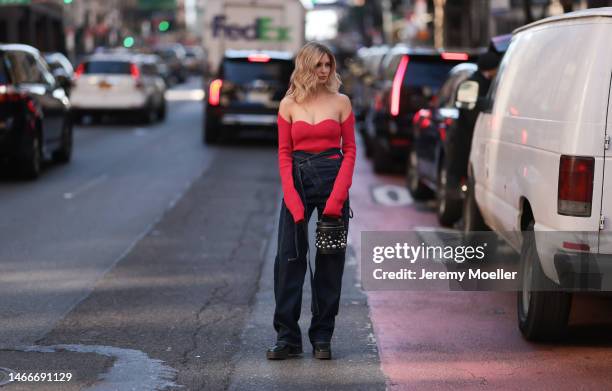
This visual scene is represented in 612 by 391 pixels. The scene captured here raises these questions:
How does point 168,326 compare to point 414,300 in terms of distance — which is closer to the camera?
point 168,326

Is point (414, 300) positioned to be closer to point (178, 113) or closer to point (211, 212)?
point (211, 212)

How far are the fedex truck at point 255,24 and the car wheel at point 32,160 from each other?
1707 cm

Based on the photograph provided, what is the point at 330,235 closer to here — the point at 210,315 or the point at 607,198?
the point at 607,198

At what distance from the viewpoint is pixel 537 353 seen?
24.2 ft

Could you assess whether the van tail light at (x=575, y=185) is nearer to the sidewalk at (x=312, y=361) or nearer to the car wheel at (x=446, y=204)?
the sidewalk at (x=312, y=361)

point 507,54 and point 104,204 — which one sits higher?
point 507,54

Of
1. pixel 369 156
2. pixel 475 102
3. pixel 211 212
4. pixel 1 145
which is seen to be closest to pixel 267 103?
pixel 369 156

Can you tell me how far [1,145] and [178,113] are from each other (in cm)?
2093

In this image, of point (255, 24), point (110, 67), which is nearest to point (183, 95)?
point (255, 24)

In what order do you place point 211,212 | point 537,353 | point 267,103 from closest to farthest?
1. point 537,353
2. point 211,212
3. point 267,103

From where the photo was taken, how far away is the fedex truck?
3419 cm

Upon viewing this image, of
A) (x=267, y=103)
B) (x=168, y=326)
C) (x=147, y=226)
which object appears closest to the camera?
(x=168, y=326)

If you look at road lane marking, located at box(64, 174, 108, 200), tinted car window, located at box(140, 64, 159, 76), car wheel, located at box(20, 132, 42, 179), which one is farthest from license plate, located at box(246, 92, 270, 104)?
tinted car window, located at box(140, 64, 159, 76)

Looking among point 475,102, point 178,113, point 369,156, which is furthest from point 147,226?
point 178,113
